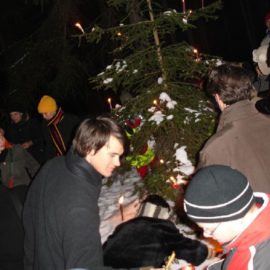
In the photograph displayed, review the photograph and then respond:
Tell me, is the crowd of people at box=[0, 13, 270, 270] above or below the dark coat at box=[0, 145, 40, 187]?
above

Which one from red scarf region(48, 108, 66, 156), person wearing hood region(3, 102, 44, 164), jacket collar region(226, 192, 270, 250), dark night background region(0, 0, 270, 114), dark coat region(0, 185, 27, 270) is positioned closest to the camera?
jacket collar region(226, 192, 270, 250)

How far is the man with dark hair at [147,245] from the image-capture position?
2.69 meters

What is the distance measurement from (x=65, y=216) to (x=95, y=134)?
1.71 ft

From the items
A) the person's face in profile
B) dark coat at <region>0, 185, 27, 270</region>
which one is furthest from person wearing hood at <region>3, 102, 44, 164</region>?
the person's face in profile

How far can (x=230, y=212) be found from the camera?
1.74 meters

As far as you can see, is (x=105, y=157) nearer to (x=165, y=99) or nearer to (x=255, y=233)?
(x=255, y=233)

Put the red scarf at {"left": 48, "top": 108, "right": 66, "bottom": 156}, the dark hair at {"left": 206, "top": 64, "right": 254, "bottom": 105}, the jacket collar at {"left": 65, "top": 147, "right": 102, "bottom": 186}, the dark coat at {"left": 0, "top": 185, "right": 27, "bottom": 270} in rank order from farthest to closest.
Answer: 1. the red scarf at {"left": 48, "top": 108, "right": 66, "bottom": 156}
2. the dark hair at {"left": 206, "top": 64, "right": 254, "bottom": 105}
3. the dark coat at {"left": 0, "top": 185, "right": 27, "bottom": 270}
4. the jacket collar at {"left": 65, "top": 147, "right": 102, "bottom": 186}

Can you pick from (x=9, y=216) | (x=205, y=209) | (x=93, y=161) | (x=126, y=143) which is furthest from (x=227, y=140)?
(x=9, y=216)

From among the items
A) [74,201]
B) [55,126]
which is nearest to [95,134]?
[74,201]

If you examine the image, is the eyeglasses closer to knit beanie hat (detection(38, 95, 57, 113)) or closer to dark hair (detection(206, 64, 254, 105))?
dark hair (detection(206, 64, 254, 105))

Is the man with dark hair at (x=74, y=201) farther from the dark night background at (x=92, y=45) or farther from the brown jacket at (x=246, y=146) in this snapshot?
the dark night background at (x=92, y=45)

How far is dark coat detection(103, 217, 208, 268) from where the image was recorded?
8.80 ft

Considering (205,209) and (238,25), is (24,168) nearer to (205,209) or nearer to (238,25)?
(205,209)

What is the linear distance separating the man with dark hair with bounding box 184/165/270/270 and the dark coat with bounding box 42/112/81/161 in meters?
4.94
